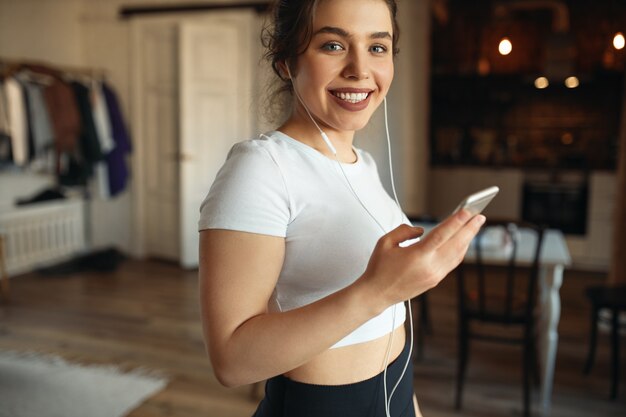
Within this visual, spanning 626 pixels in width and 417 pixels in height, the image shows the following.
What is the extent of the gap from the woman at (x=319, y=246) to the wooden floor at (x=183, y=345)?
1.99 metres

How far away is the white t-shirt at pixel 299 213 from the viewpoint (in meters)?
0.75

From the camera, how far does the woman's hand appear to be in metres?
0.67

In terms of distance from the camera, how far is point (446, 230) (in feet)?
2.19

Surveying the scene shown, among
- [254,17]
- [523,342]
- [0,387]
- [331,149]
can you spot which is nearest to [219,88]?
[254,17]

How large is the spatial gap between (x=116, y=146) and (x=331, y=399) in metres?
5.17

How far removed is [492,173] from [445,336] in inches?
107

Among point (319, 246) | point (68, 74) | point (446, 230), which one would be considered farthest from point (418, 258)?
point (68, 74)

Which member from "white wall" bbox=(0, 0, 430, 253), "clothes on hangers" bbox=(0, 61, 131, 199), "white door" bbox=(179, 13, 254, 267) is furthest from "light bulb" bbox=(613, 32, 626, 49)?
"clothes on hangers" bbox=(0, 61, 131, 199)

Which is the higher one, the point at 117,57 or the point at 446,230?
the point at 117,57

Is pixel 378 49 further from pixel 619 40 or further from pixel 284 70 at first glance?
pixel 619 40

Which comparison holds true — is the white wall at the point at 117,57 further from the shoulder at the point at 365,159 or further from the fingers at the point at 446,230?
the fingers at the point at 446,230

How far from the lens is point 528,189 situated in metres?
5.96

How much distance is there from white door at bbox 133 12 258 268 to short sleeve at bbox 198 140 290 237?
14.7 feet

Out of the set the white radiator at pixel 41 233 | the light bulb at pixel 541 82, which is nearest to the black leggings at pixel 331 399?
the white radiator at pixel 41 233
